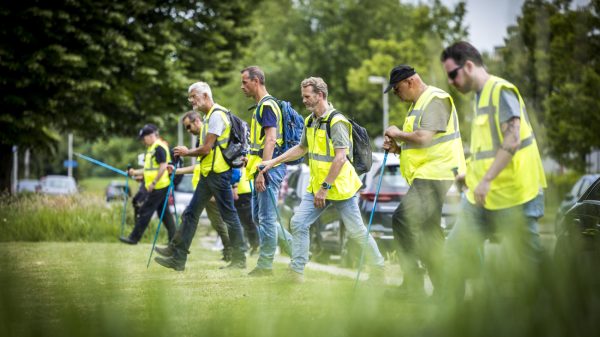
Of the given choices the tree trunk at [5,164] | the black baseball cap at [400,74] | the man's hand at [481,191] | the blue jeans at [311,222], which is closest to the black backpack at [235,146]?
the blue jeans at [311,222]

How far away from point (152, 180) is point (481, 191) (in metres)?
9.42

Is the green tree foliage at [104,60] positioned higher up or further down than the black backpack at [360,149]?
higher up

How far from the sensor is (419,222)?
603 cm

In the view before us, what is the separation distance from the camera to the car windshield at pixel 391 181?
11.5m

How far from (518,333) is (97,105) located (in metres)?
22.7

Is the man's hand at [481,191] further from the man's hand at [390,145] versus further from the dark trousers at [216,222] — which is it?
the dark trousers at [216,222]

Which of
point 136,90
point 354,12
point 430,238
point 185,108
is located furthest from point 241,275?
point 354,12

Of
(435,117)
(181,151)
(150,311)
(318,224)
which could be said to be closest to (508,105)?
(435,117)

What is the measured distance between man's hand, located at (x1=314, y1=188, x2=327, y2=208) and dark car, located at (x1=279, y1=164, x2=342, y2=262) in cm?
397

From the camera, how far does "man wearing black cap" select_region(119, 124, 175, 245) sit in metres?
12.5

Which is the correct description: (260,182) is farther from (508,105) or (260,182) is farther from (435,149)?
(508,105)

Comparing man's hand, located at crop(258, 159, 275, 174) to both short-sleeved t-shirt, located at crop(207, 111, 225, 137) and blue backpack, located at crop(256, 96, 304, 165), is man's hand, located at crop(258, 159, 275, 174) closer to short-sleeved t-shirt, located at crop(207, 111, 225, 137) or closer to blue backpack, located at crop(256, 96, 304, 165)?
blue backpack, located at crop(256, 96, 304, 165)

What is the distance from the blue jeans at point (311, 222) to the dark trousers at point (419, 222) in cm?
114

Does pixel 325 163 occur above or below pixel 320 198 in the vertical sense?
above
